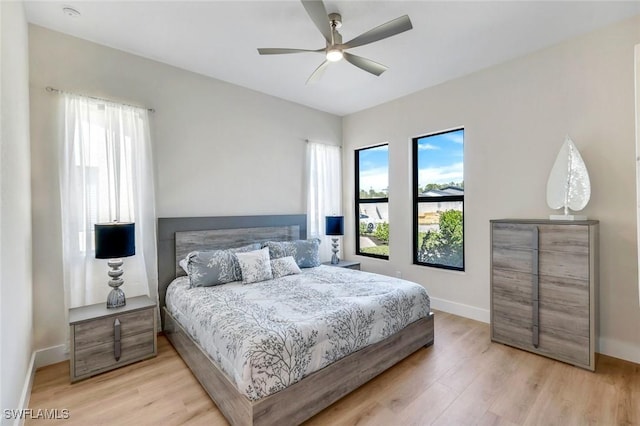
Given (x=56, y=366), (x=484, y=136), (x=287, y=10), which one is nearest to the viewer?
(x=287, y=10)

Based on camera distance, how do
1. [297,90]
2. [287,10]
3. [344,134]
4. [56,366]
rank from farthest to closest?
1. [344,134]
2. [297,90]
3. [56,366]
4. [287,10]

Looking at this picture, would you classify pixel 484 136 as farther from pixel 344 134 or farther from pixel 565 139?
pixel 344 134

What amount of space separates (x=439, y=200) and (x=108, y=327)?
395cm

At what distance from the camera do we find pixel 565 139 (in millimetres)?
2803

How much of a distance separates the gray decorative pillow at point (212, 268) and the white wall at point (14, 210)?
3.93 ft

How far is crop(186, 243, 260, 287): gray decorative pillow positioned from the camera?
2.90 m

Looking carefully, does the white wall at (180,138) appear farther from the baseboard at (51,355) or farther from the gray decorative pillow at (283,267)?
the gray decorative pillow at (283,267)

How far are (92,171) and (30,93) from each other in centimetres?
77

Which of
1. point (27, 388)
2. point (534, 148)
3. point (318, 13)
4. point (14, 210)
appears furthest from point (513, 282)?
point (27, 388)

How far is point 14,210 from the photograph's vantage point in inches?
72.1

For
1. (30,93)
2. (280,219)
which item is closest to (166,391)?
(280,219)

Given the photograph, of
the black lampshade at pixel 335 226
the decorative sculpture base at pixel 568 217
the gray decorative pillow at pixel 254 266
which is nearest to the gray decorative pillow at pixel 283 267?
the gray decorative pillow at pixel 254 266

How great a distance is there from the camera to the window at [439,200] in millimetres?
3850

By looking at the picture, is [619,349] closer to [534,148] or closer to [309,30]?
[534,148]
